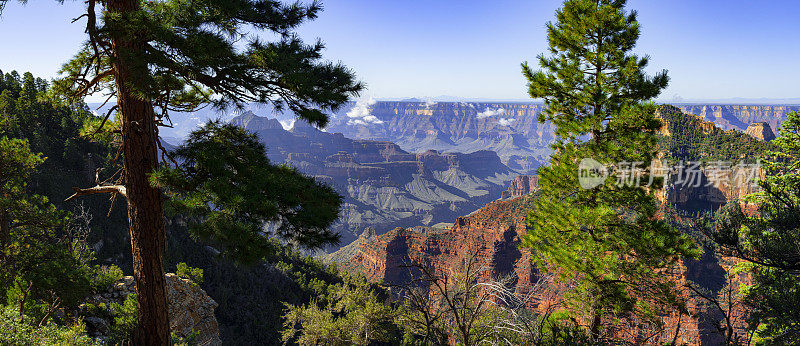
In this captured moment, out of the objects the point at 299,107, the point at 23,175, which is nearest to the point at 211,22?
the point at 299,107

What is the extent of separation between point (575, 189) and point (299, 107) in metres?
11.3

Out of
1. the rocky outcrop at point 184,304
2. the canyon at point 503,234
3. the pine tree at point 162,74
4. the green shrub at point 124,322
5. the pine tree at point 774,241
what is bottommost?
the canyon at point 503,234

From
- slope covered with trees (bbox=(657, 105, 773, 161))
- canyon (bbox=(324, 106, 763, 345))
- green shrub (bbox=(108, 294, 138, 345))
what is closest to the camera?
green shrub (bbox=(108, 294, 138, 345))

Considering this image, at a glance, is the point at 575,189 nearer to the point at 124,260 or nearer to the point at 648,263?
the point at 648,263

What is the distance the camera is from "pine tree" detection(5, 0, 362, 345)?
503cm

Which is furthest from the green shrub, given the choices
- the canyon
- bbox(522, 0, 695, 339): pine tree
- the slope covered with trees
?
the slope covered with trees

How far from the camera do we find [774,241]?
43.8 feet

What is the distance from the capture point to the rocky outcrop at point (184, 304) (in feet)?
51.9

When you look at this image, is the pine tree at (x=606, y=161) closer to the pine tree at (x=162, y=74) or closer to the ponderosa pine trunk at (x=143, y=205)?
the pine tree at (x=162, y=74)

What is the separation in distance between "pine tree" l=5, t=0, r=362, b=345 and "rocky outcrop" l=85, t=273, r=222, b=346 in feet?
37.0

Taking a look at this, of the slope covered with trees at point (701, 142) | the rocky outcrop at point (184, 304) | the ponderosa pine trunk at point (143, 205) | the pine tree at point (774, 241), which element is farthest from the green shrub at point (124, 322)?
the slope covered with trees at point (701, 142)

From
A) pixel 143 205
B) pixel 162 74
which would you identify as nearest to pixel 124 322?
pixel 143 205

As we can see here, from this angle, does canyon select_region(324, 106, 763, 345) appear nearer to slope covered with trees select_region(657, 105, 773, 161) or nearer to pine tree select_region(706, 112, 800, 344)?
slope covered with trees select_region(657, 105, 773, 161)

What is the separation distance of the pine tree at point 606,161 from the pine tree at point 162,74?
962 centimetres
